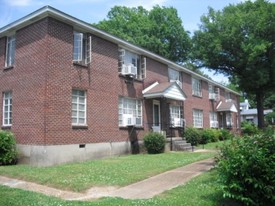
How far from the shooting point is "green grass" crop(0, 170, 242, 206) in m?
7.54

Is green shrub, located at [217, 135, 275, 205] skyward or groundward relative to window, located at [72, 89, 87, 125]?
groundward

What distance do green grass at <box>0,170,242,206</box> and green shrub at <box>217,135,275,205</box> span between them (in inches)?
15.3

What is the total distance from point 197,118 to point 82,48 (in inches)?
659

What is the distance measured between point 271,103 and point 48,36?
2642 inches

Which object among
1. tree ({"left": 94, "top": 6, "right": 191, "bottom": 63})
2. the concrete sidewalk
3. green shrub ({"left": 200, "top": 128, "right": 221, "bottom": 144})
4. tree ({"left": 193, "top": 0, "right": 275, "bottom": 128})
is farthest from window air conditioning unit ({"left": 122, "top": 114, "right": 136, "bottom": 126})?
tree ({"left": 94, "top": 6, "right": 191, "bottom": 63})

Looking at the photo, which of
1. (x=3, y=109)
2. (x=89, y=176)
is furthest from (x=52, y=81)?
(x=89, y=176)

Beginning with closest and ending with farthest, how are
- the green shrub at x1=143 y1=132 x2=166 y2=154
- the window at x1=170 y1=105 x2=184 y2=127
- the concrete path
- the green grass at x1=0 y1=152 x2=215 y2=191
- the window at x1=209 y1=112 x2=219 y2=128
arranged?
1. the concrete path
2. the green grass at x1=0 y1=152 x2=215 y2=191
3. the green shrub at x1=143 y1=132 x2=166 y2=154
4. the window at x1=170 y1=105 x2=184 y2=127
5. the window at x1=209 y1=112 x2=219 y2=128

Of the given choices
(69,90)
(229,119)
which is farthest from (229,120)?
(69,90)

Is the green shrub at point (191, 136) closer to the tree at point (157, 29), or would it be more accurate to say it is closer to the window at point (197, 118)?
the window at point (197, 118)

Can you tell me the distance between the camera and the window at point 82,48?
16297 mm

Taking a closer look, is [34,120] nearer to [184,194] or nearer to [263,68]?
[184,194]

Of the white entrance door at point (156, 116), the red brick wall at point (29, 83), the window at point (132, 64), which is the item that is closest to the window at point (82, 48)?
the red brick wall at point (29, 83)

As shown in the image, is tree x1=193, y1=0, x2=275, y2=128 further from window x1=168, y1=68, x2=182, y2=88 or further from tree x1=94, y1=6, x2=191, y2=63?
tree x1=94, y1=6, x2=191, y2=63

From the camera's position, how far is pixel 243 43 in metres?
34.8
